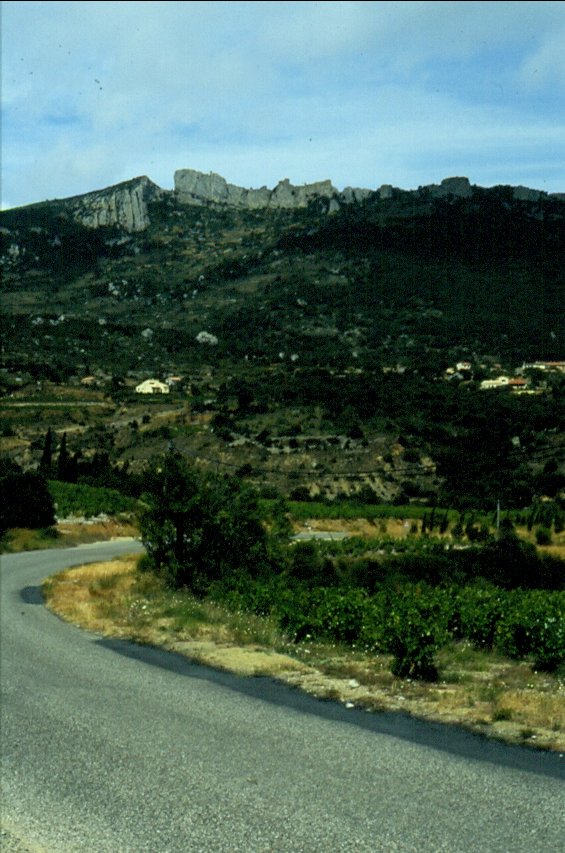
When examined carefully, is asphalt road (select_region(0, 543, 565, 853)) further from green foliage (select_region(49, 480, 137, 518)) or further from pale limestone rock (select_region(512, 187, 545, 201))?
pale limestone rock (select_region(512, 187, 545, 201))

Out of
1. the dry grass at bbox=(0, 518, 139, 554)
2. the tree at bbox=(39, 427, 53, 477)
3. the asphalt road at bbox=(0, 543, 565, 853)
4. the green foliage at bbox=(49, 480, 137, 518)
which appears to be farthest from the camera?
the tree at bbox=(39, 427, 53, 477)

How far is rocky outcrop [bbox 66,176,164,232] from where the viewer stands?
129250 millimetres

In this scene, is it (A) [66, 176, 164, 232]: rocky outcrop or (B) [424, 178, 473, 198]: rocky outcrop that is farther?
(A) [66, 176, 164, 232]: rocky outcrop

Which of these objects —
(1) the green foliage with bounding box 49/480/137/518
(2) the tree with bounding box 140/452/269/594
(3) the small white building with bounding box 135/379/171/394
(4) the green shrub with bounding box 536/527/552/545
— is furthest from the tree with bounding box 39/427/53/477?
(2) the tree with bounding box 140/452/269/594

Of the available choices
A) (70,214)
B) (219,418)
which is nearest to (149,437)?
Answer: (219,418)

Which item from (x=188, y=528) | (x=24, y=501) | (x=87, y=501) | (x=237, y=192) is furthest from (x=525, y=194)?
(x=188, y=528)

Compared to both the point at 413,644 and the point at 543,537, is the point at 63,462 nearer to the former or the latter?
the point at 543,537

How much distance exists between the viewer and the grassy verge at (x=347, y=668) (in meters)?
9.34

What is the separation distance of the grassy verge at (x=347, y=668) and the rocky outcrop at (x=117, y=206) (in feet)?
377

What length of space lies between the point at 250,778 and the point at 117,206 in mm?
134626

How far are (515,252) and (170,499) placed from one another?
7005 centimetres

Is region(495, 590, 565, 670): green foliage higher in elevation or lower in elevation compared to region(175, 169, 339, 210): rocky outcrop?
lower

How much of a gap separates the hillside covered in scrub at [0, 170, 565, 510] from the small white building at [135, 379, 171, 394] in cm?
121

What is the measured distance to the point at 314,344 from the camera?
89438 mm
